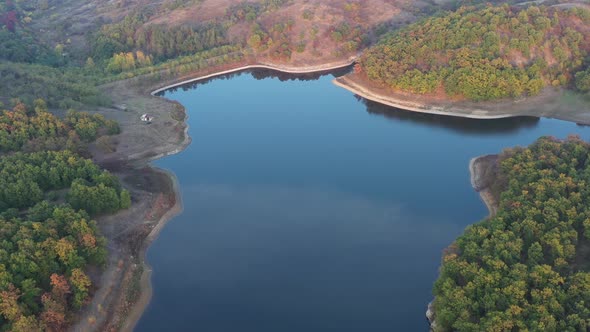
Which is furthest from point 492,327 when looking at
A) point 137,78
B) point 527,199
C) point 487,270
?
point 137,78

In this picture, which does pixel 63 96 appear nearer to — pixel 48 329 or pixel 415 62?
pixel 48 329

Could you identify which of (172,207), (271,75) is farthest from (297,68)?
(172,207)

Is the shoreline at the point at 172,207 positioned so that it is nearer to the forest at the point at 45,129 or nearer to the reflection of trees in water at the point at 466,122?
the forest at the point at 45,129

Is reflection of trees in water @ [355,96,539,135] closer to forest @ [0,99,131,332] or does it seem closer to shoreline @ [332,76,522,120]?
shoreline @ [332,76,522,120]

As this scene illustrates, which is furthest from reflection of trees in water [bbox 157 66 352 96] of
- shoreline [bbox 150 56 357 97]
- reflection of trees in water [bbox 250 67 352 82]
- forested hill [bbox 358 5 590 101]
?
forested hill [bbox 358 5 590 101]

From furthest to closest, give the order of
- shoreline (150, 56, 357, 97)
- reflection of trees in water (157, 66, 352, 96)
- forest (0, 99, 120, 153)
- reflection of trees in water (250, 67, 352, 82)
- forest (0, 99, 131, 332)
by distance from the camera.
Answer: shoreline (150, 56, 357, 97)
reflection of trees in water (250, 67, 352, 82)
reflection of trees in water (157, 66, 352, 96)
forest (0, 99, 120, 153)
forest (0, 99, 131, 332)

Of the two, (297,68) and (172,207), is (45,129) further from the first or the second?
(297,68)
